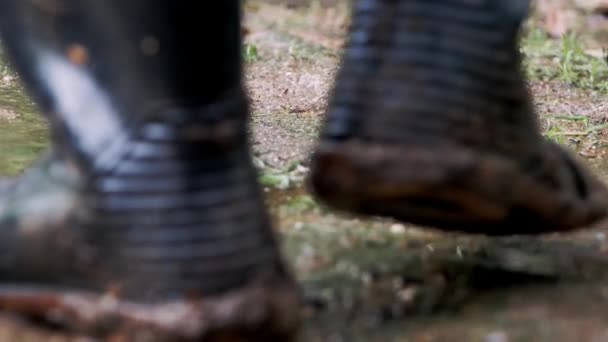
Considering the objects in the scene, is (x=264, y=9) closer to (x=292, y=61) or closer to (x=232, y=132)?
(x=292, y=61)

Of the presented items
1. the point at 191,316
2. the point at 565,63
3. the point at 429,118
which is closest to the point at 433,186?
the point at 429,118

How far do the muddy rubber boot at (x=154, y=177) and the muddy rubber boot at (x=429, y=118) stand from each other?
0.11m

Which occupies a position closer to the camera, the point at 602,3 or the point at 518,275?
the point at 518,275

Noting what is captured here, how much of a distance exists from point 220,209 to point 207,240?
0.10ft

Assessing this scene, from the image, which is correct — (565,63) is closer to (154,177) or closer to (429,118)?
(429,118)

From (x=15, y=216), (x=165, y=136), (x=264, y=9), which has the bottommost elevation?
(x=264, y=9)

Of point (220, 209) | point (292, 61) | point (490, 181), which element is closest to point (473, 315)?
point (490, 181)

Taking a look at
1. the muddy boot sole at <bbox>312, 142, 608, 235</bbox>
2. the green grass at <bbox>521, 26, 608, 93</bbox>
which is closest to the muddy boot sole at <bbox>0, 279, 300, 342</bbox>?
the muddy boot sole at <bbox>312, 142, 608, 235</bbox>

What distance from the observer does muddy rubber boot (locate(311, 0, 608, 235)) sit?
85cm

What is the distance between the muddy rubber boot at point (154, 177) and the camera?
2.58 ft

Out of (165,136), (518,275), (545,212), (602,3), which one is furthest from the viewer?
(602,3)

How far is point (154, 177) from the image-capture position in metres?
0.79

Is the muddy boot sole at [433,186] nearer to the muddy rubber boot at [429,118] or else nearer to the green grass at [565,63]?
the muddy rubber boot at [429,118]

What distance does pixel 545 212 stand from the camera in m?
0.94
